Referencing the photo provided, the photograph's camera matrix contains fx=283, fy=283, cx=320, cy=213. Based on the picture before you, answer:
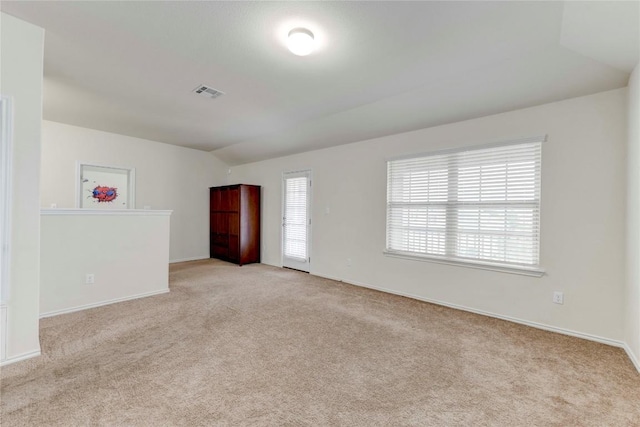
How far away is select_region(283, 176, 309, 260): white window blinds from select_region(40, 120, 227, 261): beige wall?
2.35 metres

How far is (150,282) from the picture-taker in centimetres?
405

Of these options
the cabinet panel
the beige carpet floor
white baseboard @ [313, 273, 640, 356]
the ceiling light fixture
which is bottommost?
the beige carpet floor

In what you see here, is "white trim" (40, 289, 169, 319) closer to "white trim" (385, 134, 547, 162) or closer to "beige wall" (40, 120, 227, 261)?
"beige wall" (40, 120, 227, 261)

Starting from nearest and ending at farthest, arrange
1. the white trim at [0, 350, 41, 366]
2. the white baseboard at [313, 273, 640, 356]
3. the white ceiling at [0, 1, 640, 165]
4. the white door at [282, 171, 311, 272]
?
the white ceiling at [0, 1, 640, 165] → the white trim at [0, 350, 41, 366] → the white baseboard at [313, 273, 640, 356] → the white door at [282, 171, 311, 272]

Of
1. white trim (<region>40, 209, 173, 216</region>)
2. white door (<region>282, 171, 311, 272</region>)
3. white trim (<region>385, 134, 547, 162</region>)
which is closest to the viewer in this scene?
white trim (<region>385, 134, 547, 162</region>)

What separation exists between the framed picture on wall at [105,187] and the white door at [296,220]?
10.4 feet

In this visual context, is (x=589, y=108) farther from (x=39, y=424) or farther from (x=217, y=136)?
(x=217, y=136)

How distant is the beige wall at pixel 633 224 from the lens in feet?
7.50

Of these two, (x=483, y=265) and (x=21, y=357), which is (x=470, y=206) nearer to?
(x=483, y=265)

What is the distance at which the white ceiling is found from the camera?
2031mm

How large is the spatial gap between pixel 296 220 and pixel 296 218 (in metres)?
0.04

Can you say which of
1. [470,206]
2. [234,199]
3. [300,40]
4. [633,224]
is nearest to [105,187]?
[234,199]

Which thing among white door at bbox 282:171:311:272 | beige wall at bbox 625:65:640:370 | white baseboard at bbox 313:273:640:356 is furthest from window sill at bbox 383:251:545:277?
white door at bbox 282:171:311:272

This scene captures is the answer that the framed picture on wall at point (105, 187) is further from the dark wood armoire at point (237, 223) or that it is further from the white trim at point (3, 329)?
the white trim at point (3, 329)
